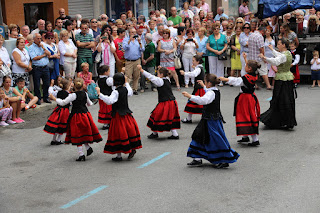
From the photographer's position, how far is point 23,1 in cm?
1805

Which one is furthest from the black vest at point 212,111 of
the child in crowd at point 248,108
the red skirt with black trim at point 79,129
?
the red skirt with black trim at point 79,129

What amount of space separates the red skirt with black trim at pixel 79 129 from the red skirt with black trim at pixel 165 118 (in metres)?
1.67

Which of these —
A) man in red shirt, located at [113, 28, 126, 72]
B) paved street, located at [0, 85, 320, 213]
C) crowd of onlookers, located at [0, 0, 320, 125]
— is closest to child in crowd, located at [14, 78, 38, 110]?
crowd of onlookers, located at [0, 0, 320, 125]

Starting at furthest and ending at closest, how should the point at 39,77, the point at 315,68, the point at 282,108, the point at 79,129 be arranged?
the point at 315,68
the point at 39,77
the point at 282,108
the point at 79,129

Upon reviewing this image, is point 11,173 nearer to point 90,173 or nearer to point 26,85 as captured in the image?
point 90,173

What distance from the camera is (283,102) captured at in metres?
11.1

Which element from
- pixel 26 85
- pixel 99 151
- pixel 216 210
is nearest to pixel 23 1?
pixel 26 85

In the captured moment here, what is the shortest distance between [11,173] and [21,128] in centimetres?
349

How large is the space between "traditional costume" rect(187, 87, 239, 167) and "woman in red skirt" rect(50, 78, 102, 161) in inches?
73.1

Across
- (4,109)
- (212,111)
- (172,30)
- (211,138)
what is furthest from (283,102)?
(172,30)

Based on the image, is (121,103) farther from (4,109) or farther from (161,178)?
(4,109)

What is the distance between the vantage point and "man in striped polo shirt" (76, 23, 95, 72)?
585 inches

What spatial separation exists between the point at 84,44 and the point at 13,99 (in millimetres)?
3320

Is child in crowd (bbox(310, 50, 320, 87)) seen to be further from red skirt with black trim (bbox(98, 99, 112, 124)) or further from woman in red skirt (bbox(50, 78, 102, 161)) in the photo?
woman in red skirt (bbox(50, 78, 102, 161))
